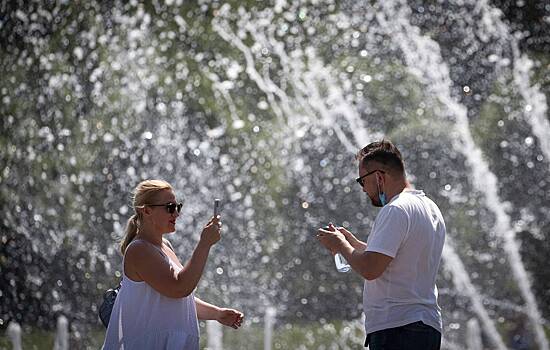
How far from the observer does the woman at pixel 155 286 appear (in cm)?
276

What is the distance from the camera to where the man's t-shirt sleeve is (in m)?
2.79

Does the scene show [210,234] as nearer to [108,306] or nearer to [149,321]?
[149,321]

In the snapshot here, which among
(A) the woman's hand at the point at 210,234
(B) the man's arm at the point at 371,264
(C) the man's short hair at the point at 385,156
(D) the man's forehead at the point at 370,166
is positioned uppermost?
(C) the man's short hair at the point at 385,156

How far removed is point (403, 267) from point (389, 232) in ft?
0.44

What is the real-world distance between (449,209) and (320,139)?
4.13 ft

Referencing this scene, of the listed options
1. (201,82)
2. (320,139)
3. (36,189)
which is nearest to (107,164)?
(36,189)

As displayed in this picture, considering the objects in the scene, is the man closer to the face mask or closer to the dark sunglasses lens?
the face mask

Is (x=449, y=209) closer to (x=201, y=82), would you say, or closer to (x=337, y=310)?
(x=337, y=310)

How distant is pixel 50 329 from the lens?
794 cm

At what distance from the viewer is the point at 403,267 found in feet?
9.37

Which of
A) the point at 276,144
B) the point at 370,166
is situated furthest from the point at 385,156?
the point at 276,144

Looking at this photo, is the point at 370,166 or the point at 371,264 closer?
the point at 371,264

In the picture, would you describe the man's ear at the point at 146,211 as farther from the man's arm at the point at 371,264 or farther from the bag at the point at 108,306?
the man's arm at the point at 371,264

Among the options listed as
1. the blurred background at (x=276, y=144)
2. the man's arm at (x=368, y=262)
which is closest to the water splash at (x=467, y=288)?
the blurred background at (x=276, y=144)
